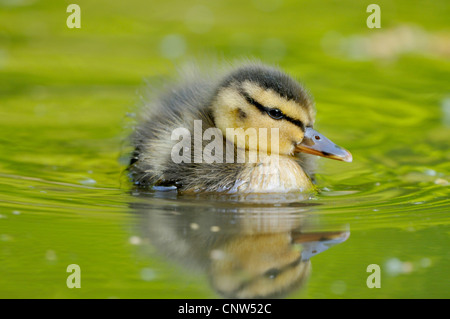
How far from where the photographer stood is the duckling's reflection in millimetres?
4035

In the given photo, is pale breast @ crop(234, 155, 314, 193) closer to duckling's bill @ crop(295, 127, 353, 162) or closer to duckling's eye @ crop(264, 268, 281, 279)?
duckling's bill @ crop(295, 127, 353, 162)

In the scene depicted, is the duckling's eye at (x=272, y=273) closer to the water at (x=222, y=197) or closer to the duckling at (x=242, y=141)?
the water at (x=222, y=197)

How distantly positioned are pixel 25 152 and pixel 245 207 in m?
2.19

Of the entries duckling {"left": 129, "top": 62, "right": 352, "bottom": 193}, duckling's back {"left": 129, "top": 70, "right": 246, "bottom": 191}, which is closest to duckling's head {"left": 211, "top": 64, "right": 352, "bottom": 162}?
duckling {"left": 129, "top": 62, "right": 352, "bottom": 193}

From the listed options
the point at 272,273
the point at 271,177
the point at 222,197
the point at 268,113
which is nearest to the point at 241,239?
the point at 272,273

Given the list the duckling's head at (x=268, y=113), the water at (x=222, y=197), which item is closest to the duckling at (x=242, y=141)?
the duckling's head at (x=268, y=113)

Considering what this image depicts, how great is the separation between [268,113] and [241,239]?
117cm

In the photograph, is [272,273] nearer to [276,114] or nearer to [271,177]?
[271,177]

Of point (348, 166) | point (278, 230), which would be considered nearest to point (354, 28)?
point (348, 166)

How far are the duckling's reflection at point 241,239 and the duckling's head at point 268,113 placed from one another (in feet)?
1.55

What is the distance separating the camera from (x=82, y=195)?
5.41 meters

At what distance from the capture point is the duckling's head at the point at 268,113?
5.36 m

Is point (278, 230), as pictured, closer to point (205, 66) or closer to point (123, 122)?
point (205, 66)
